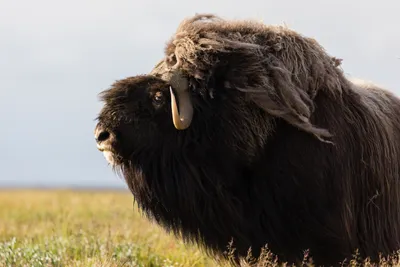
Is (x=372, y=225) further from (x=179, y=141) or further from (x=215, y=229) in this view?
(x=179, y=141)

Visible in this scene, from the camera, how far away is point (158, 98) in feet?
12.5

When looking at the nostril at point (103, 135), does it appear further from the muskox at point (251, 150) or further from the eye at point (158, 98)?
the eye at point (158, 98)

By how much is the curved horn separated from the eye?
3.1 inches

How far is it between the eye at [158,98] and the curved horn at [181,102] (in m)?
0.08

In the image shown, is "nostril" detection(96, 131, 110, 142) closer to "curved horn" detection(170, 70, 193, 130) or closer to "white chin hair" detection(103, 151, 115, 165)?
"white chin hair" detection(103, 151, 115, 165)

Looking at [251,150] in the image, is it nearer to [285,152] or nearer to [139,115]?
[285,152]

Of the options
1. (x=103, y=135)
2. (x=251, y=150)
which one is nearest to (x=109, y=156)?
(x=103, y=135)

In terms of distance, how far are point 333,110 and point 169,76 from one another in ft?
2.85

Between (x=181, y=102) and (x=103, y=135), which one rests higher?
(x=181, y=102)

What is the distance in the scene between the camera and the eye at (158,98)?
12.5ft

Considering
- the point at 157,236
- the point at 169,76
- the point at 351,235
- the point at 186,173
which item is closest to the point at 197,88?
the point at 169,76

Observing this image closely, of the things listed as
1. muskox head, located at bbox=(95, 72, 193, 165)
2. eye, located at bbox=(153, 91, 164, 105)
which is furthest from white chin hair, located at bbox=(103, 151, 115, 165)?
eye, located at bbox=(153, 91, 164, 105)

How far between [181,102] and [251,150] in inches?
16.6

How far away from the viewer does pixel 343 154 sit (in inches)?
150
